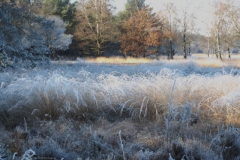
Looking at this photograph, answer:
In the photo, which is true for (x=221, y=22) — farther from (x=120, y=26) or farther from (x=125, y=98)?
(x=125, y=98)

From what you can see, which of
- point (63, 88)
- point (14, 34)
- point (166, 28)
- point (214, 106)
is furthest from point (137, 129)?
point (166, 28)

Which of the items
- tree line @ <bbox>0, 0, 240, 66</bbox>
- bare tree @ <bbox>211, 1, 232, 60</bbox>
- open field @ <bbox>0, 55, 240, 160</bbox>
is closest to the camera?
open field @ <bbox>0, 55, 240, 160</bbox>

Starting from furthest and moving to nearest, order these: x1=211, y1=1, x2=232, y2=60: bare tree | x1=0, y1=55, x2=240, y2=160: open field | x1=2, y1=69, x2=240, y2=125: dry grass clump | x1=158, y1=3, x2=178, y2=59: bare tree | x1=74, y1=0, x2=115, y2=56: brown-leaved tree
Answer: x1=158, y1=3, x2=178, y2=59: bare tree < x1=211, y1=1, x2=232, y2=60: bare tree < x1=74, y1=0, x2=115, y2=56: brown-leaved tree < x1=2, y1=69, x2=240, y2=125: dry grass clump < x1=0, y1=55, x2=240, y2=160: open field

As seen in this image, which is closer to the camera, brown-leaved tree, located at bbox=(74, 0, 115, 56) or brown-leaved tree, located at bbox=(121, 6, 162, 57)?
brown-leaved tree, located at bbox=(121, 6, 162, 57)

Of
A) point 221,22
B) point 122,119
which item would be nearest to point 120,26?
point 221,22

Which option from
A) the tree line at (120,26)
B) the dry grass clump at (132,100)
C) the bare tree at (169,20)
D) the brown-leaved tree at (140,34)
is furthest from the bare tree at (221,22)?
the dry grass clump at (132,100)

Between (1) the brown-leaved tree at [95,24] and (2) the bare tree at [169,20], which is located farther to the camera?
(2) the bare tree at [169,20]

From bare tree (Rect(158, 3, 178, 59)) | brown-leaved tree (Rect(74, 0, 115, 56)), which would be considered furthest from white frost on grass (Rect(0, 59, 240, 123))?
bare tree (Rect(158, 3, 178, 59))

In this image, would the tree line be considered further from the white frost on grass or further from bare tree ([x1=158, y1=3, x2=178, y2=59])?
the white frost on grass

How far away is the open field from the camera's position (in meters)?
2.18

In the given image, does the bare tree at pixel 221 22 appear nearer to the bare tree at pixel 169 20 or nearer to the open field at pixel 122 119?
the bare tree at pixel 169 20

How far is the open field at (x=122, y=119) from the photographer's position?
7.14ft

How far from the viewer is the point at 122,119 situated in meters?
3.46

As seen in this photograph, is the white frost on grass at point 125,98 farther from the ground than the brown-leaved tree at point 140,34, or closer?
closer
